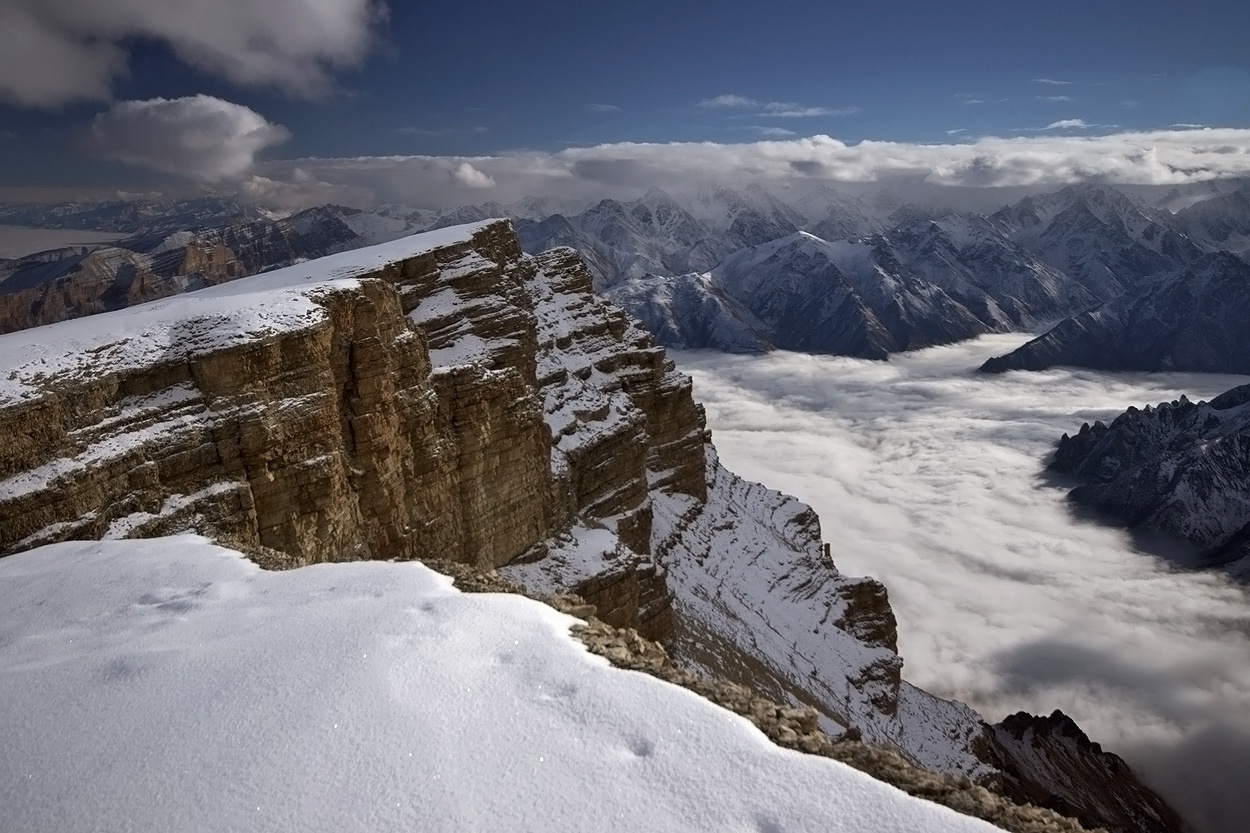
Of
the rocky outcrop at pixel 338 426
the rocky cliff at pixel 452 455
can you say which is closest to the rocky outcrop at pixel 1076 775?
the rocky cliff at pixel 452 455

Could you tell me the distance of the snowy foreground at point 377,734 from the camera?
7953 millimetres

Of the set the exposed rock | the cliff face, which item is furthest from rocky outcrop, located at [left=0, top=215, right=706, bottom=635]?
the cliff face

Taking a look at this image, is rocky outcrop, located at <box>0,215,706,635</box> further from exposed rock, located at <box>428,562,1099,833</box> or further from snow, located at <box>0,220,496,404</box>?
exposed rock, located at <box>428,562,1099,833</box>

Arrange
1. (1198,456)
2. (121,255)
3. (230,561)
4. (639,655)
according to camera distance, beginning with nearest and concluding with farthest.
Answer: (639,655) → (230,561) → (121,255) → (1198,456)

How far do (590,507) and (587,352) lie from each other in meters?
15.4

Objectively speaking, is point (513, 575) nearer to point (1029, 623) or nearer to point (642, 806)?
point (642, 806)

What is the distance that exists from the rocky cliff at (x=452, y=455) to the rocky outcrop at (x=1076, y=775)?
20.9ft

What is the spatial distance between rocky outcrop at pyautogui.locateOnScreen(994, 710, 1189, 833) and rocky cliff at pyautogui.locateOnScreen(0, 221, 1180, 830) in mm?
6360

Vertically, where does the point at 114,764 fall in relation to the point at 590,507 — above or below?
above

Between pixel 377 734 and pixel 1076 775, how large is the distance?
9178 centimetres

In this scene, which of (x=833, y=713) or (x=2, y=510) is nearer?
(x=2, y=510)

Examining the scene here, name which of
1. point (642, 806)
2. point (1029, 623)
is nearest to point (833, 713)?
point (642, 806)

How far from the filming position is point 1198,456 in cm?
19850

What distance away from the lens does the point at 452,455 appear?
121ft
